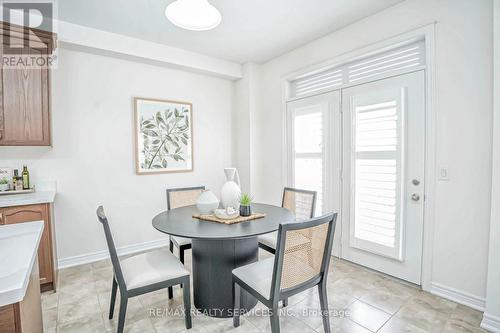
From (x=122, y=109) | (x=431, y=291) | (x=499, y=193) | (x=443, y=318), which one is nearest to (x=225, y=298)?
(x=443, y=318)

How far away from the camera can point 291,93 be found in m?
3.74

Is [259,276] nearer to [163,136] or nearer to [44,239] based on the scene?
[44,239]

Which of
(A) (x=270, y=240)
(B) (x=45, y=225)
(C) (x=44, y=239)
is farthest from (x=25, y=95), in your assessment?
(A) (x=270, y=240)

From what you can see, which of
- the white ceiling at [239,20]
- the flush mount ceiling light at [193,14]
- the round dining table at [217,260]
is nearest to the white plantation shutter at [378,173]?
the white ceiling at [239,20]

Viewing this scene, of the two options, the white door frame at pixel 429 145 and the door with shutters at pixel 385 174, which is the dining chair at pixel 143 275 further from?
the white door frame at pixel 429 145

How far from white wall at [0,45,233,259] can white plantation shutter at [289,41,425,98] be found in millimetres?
1713

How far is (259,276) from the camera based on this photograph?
1.69 meters

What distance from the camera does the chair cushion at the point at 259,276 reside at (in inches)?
62.3

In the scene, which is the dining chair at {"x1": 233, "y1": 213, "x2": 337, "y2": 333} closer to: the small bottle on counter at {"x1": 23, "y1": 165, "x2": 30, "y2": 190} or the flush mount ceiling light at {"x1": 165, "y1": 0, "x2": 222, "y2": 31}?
the flush mount ceiling light at {"x1": 165, "y1": 0, "x2": 222, "y2": 31}

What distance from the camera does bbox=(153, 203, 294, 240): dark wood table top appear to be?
1.73 m

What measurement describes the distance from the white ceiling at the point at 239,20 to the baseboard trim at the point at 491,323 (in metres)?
2.75

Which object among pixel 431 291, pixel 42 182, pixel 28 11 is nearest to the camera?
pixel 431 291

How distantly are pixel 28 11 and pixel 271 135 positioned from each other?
121 inches

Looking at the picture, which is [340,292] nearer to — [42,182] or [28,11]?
[42,182]
